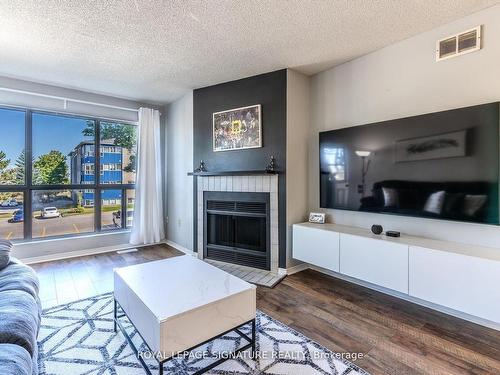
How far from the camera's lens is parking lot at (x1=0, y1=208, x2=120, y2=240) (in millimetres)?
3438

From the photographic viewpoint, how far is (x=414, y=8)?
78.3 inches

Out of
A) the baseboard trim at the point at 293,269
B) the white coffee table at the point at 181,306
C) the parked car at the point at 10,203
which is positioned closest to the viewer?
the white coffee table at the point at 181,306

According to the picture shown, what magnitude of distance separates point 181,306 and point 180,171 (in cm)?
310

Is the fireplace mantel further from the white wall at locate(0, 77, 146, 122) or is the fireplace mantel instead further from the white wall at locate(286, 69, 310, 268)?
the white wall at locate(0, 77, 146, 122)

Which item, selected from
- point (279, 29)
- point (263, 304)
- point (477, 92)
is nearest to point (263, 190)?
point (263, 304)

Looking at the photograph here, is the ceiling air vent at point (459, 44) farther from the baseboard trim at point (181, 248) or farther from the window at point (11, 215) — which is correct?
the window at point (11, 215)

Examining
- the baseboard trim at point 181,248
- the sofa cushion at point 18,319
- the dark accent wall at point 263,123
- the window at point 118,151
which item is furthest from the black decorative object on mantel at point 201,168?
the sofa cushion at point 18,319

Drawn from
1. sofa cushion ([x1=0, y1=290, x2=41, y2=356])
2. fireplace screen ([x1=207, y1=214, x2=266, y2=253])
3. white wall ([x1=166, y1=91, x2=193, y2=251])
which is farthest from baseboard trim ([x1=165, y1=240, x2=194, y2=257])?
sofa cushion ([x1=0, y1=290, x2=41, y2=356])

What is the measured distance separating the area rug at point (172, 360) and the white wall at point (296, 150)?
1.31 meters

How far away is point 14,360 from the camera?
0.95 meters

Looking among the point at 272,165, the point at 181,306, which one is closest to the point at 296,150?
the point at 272,165

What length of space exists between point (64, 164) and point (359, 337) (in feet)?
13.8

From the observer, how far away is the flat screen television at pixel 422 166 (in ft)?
6.26

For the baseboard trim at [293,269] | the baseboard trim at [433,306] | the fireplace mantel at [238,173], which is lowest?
the baseboard trim at [433,306]
